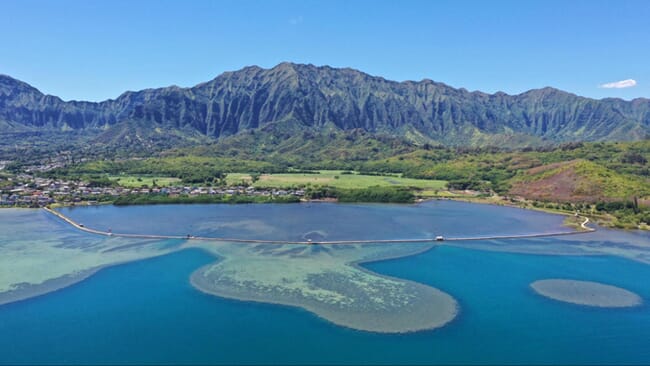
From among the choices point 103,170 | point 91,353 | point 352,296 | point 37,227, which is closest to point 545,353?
point 352,296

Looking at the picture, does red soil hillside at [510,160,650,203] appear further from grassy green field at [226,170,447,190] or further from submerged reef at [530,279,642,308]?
submerged reef at [530,279,642,308]

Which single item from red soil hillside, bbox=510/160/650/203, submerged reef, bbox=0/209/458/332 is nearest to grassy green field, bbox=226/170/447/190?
red soil hillside, bbox=510/160/650/203

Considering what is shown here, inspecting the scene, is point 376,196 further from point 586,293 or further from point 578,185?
point 586,293

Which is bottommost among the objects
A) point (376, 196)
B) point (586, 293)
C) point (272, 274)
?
point (272, 274)

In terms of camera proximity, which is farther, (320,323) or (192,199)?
(192,199)

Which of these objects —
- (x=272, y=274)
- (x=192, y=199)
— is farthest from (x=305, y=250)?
(x=192, y=199)

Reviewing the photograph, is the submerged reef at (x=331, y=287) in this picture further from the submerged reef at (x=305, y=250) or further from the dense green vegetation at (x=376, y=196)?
the dense green vegetation at (x=376, y=196)

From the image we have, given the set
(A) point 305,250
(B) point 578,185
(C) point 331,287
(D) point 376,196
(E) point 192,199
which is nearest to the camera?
(C) point 331,287

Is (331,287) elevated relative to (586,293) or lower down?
lower down
